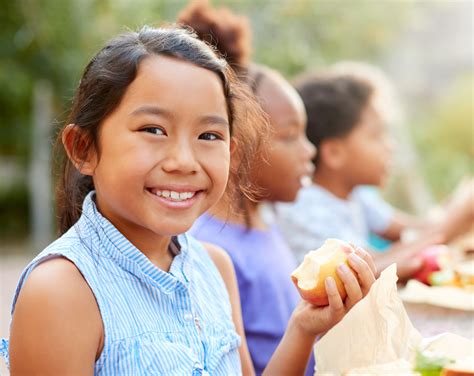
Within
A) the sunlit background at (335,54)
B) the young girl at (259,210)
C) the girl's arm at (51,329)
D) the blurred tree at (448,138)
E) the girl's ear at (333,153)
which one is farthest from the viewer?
the blurred tree at (448,138)

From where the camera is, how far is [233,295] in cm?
167

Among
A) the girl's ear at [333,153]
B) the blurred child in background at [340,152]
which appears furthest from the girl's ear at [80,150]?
the girl's ear at [333,153]

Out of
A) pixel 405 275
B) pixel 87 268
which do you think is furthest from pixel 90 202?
pixel 405 275

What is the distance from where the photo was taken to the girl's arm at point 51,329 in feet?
3.93

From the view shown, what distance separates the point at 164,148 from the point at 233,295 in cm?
50

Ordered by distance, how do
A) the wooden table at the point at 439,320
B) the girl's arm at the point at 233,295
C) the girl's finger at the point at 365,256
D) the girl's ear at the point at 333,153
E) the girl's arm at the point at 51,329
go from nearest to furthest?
the girl's arm at the point at 51,329, the girl's finger at the point at 365,256, the girl's arm at the point at 233,295, the wooden table at the point at 439,320, the girl's ear at the point at 333,153

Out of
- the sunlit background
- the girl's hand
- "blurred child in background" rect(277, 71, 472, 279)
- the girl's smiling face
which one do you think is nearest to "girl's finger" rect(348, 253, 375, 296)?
the girl's hand

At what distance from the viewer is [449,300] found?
2070 millimetres

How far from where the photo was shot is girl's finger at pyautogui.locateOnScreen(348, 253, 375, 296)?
4.57ft

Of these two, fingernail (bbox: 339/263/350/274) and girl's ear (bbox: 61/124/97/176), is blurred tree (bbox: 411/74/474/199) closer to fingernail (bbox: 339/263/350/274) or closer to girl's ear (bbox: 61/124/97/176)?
fingernail (bbox: 339/263/350/274)

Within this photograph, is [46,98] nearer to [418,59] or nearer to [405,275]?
[418,59]

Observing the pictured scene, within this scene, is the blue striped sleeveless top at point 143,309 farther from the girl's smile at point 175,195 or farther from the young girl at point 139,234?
the girl's smile at point 175,195

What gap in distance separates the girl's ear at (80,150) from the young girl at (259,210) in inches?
21.1

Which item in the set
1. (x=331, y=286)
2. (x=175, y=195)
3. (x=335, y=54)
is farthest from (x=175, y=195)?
(x=335, y=54)
